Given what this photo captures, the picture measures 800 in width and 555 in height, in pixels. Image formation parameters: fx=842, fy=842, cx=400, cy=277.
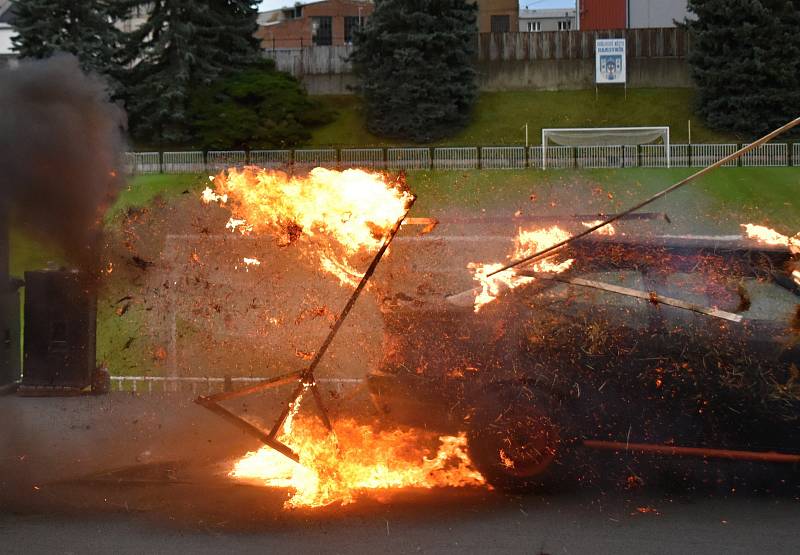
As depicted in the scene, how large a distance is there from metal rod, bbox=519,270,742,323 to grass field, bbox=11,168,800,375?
27.0ft

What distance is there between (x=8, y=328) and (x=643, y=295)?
6.32 m

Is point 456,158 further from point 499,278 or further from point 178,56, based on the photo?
point 499,278

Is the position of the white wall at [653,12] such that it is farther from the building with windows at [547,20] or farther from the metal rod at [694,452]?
the metal rod at [694,452]

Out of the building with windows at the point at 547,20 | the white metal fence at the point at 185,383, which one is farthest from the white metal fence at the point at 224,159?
the building with windows at the point at 547,20

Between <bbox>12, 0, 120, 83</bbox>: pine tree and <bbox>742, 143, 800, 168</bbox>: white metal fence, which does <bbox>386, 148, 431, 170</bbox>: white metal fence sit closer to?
<bbox>742, 143, 800, 168</bbox>: white metal fence

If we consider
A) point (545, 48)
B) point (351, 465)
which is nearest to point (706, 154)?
point (545, 48)

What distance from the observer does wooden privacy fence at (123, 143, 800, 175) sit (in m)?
22.6

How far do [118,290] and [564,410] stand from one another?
5053mm

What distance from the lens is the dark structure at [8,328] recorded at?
8531 millimetres

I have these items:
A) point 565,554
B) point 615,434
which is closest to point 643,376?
point 615,434

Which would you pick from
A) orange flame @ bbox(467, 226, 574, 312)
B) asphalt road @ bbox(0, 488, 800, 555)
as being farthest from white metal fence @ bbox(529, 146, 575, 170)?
asphalt road @ bbox(0, 488, 800, 555)

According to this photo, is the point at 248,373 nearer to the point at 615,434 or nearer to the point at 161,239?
the point at 161,239

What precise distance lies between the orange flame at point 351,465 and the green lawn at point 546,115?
2220 cm

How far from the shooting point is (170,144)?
27.2m
